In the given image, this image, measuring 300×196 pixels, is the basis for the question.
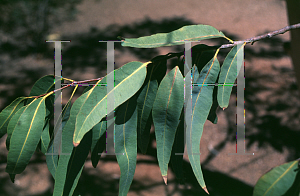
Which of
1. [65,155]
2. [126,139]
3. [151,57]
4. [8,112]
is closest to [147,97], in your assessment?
[126,139]

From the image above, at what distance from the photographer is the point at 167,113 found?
2.04 ft

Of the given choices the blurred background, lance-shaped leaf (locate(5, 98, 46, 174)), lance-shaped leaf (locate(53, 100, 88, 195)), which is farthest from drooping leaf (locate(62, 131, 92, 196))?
the blurred background

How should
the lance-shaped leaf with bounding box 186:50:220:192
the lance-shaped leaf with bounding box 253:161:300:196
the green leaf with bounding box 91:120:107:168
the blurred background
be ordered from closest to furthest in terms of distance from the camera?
the lance-shaped leaf with bounding box 253:161:300:196 → the lance-shaped leaf with bounding box 186:50:220:192 → the green leaf with bounding box 91:120:107:168 → the blurred background

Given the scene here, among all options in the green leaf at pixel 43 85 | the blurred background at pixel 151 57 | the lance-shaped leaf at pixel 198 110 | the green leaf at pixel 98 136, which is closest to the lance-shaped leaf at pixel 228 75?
the lance-shaped leaf at pixel 198 110

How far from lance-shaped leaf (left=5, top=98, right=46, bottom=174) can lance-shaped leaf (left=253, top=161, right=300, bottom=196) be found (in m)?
0.55

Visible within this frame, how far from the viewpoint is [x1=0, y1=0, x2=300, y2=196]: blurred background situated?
177cm

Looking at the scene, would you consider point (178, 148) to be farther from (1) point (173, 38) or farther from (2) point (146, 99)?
(1) point (173, 38)

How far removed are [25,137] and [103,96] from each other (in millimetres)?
258

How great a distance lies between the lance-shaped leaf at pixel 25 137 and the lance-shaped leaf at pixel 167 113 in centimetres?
32

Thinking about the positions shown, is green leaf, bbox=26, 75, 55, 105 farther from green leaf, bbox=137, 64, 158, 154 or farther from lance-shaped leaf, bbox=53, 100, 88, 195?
green leaf, bbox=137, 64, 158, 154

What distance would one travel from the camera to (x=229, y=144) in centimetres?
187

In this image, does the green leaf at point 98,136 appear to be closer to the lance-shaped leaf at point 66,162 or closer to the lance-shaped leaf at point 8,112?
the lance-shaped leaf at point 66,162

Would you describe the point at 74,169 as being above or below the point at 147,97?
below

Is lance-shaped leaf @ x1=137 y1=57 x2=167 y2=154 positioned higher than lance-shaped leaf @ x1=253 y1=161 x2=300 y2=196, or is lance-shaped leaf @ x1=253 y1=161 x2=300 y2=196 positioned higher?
lance-shaped leaf @ x1=137 y1=57 x2=167 y2=154
